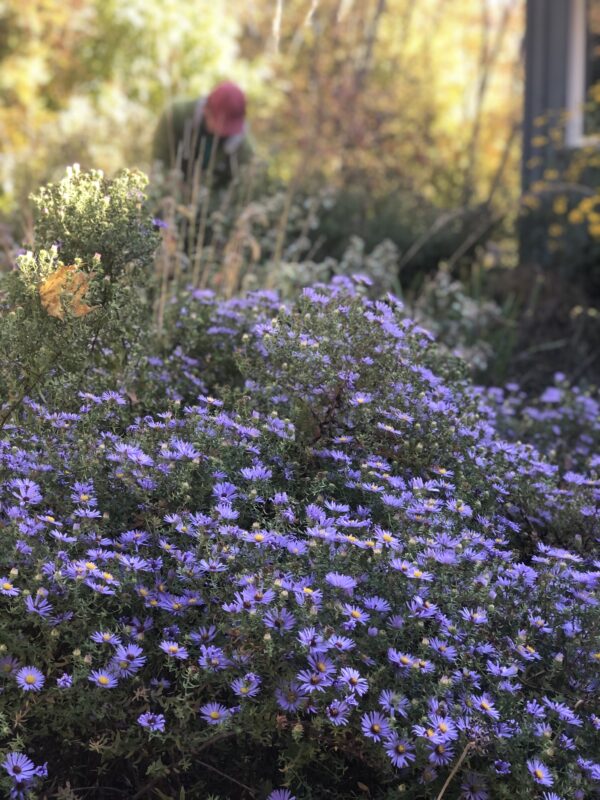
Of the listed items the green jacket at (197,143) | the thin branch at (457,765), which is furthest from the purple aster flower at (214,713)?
the green jacket at (197,143)

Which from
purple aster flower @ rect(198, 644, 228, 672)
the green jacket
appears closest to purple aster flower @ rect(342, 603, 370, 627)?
purple aster flower @ rect(198, 644, 228, 672)

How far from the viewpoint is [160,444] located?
82.8 inches

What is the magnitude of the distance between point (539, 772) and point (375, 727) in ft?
0.91

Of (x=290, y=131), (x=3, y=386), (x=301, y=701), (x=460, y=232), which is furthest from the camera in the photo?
(x=290, y=131)

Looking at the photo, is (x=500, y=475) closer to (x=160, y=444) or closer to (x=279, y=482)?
(x=279, y=482)

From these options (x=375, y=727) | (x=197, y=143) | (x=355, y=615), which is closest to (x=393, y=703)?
(x=375, y=727)

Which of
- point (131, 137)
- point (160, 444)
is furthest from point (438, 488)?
point (131, 137)

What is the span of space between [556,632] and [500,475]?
0.61 meters

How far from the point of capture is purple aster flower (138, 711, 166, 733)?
5.11ft

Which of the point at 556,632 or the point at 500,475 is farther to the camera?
the point at 500,475

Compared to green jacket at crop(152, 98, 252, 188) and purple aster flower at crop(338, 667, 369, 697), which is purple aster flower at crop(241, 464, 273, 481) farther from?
green jacket at crop(152, 98, 252, 188)

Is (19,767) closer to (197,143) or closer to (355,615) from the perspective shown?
(355,615)

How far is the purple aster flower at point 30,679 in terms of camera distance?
61.2 inches

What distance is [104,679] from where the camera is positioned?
1591mm
